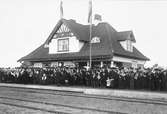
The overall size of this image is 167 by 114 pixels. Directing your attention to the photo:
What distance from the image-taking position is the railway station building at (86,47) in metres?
29.9

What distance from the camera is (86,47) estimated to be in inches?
1261


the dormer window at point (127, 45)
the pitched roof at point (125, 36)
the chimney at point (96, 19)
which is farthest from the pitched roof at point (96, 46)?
the chimney at point (96, 19)

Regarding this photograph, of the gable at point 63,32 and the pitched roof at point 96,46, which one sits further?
the gable at point 63,32

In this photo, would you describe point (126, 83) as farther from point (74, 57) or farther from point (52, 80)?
point (74, 57)

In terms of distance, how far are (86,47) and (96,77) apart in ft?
34.6

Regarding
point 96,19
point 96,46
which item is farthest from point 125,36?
point 96,19

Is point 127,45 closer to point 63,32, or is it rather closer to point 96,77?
point 63,32

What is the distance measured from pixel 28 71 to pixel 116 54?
29.4ft

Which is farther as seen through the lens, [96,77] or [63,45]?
[63,45]

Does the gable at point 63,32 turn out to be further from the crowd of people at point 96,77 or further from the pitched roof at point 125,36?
the crowd of people at point 96,77

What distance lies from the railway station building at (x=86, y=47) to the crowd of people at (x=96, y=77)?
230 inches

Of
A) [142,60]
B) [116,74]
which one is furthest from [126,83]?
[142,60]

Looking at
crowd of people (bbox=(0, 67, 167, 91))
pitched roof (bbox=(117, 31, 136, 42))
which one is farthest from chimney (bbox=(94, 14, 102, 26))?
crowd of people (bbox=(0, 67, 167, 91))

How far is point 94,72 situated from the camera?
22.0 meters
